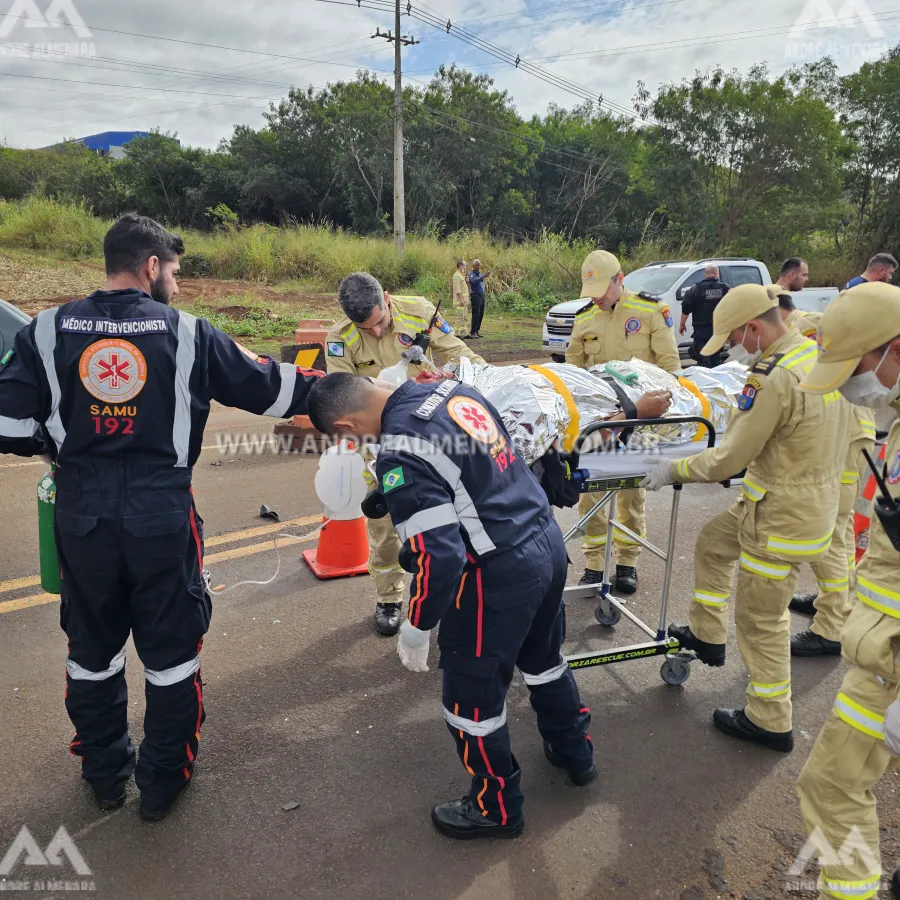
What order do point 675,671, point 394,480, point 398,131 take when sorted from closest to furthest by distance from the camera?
point 394,480
point 675,671
point 398,131

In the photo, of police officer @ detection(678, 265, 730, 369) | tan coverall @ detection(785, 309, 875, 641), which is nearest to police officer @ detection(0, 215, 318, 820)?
tan coverall @ detection(785, 309, 875, 641)

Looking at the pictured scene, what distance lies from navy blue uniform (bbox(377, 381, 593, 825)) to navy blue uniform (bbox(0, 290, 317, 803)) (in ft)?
2.44

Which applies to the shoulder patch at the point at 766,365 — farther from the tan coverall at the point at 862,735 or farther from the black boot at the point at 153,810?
the black boot at the point at 153,810

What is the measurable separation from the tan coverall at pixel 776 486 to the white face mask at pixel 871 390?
75 centimetres

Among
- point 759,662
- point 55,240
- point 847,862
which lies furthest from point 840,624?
point 55,240

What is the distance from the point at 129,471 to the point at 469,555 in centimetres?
117

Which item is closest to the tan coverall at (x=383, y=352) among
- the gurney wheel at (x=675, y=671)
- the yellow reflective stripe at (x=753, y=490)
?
the gurney wheel at (x=675, y=671)

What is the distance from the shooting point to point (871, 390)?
193 centimetres

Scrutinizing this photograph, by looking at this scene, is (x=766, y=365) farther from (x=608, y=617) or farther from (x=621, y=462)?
(x=608, y=617)

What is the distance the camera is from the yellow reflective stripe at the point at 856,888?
1.94 meters

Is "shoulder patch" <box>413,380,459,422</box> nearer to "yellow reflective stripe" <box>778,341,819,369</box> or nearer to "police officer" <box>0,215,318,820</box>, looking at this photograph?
"police officer" <box>0,215,318,820</box>

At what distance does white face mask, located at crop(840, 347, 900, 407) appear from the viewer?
1893 mm

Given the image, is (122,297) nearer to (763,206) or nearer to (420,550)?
(420,550)

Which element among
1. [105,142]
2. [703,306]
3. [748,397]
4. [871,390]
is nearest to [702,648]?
[748,397]
